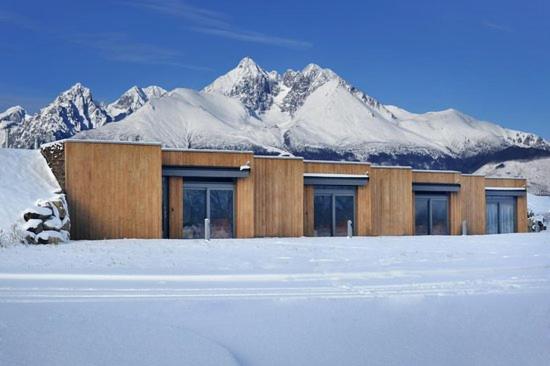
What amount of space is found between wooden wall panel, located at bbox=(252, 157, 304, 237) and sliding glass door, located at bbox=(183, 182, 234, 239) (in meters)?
0.93

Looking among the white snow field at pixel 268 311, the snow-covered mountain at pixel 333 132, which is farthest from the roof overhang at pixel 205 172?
the snow-covered mountain at pixel 333 132

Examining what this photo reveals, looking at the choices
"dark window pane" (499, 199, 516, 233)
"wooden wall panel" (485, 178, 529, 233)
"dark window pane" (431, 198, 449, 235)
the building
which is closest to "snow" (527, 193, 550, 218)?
"wooden wall panel" (485, 178, 529, 233)

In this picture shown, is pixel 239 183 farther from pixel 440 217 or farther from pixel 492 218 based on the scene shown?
pixel 492 218

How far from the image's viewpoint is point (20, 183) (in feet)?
61.8

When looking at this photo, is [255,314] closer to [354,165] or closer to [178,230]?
[178,230]

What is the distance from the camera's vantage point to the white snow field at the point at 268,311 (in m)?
5.51

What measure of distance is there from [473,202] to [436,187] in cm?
270

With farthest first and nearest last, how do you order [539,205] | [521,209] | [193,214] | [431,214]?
[539,205]
[521,209]
[431,214]
[193,214]

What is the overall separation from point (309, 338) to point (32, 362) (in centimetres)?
251

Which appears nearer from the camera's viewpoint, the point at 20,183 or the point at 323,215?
the point at 20,183

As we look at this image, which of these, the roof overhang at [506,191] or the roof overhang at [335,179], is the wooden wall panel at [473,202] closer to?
the roof overhang at [506,191]

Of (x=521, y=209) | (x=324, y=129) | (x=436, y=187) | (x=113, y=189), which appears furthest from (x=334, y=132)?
(x=113, y=189)

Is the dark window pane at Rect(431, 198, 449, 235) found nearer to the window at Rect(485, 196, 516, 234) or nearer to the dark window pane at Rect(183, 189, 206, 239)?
the window at Rect(485, 196, 516, 234)

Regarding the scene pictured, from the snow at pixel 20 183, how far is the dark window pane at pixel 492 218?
18.9 meters
